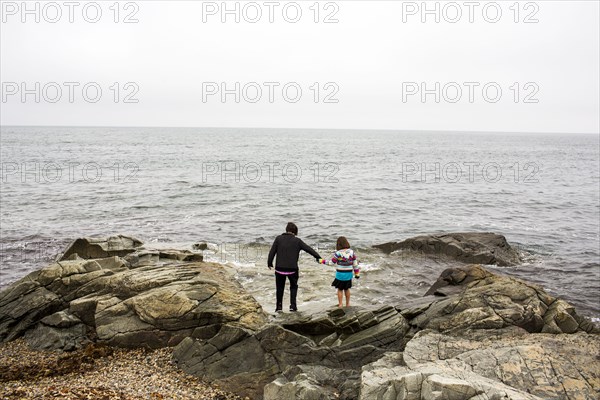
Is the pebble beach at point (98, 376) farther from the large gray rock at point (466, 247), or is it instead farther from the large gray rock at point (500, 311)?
the large gray rock at point (466, 247)

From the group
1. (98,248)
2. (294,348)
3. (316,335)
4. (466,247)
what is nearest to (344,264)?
(316,335)

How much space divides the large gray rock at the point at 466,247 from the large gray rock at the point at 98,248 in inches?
554

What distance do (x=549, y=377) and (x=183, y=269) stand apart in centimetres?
1066

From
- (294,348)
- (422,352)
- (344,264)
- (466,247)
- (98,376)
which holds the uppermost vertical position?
(344,264)

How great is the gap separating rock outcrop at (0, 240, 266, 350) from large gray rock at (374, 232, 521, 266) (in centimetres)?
1361

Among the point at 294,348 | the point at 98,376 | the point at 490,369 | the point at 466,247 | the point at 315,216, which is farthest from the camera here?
the point at 315,216

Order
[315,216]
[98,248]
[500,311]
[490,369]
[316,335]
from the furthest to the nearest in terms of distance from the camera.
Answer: [315,216]
[98,248]
[316,335]
[500,311]
[490,369]

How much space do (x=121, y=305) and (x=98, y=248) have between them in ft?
27.0

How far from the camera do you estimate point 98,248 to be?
20.6 metres

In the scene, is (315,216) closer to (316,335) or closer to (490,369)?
(316,335)

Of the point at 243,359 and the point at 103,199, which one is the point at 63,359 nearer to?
the point at 243,359

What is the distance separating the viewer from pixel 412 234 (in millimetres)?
32531

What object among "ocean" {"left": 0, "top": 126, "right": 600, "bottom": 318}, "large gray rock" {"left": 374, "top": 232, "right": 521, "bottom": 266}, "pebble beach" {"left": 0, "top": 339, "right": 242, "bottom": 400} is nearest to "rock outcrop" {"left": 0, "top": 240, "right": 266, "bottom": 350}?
"pebble beach" {"left": 0, "top": 339, "right": 242, "bottom": 400}

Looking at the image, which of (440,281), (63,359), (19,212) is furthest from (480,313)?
(19,212)
